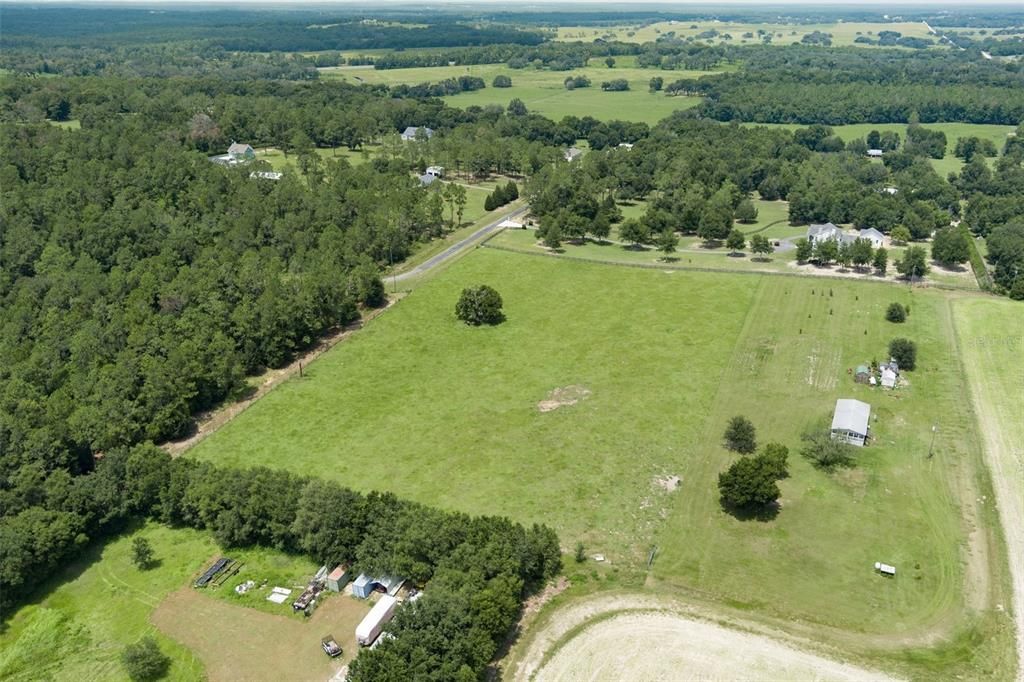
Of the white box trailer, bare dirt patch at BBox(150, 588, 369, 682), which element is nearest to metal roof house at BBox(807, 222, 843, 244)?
the white box trailer

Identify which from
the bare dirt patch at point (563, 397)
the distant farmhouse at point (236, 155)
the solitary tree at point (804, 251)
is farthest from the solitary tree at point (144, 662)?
the distant farmhouse at point (236, 155)

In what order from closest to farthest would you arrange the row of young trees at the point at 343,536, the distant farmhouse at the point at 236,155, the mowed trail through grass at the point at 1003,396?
the row of young trees at the point at 343,536, the mowed trail through grass at the point at 1003,396, the distant farmhouse at the point at 236,155

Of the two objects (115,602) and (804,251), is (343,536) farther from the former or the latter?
(804,251)

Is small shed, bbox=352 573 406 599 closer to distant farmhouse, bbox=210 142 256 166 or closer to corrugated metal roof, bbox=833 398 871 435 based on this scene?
corrugated metal roof, bbox=833 398 871 435

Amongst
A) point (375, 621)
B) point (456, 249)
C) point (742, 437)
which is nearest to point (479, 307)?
point (456, 249)

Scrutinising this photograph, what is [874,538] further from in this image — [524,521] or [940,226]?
[940,226]

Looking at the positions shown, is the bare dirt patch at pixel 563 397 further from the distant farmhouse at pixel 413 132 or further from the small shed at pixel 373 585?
the distant farmhouse at pixel 413 132

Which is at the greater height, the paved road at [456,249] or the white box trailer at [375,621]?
the paved road at [456,249]
